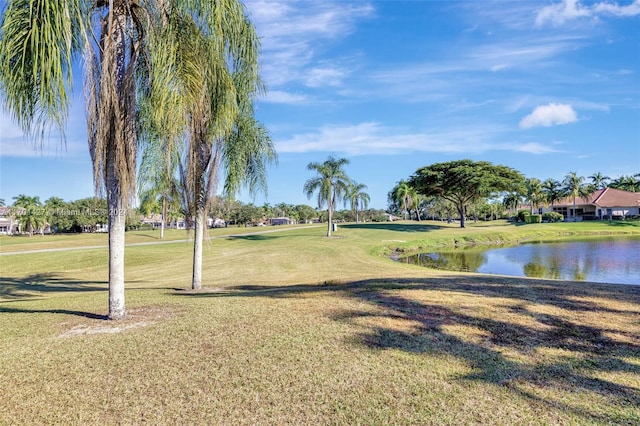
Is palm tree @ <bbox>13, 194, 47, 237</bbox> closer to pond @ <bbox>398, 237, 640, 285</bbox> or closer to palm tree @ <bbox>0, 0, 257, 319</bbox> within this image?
pond @ <bbox>398, 237, 640, 285</bbox>

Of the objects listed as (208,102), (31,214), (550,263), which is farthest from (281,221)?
(208,102)

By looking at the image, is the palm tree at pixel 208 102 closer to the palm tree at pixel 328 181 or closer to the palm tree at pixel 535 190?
the palm tree at pixel 328 181

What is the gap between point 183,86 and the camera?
6.08m

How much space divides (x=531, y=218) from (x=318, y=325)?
75.3 m

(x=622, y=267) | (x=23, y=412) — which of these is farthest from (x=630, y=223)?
(x=23, y=412)

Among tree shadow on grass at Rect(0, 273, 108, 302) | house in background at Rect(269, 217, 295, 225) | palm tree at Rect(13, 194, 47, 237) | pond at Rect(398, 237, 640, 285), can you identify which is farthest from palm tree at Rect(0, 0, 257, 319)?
house in background at Rect(269, 217, 295, 225)

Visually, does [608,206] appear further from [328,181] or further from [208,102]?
[208,102]

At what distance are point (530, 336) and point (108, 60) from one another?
8074 mm

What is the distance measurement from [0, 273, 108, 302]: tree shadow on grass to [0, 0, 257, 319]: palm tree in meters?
8.74

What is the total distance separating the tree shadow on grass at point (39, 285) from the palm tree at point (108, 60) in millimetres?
8741

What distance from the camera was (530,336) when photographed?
17.7 feet

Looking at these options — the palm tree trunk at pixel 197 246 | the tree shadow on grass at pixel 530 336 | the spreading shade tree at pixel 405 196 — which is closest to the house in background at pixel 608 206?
the spreading shade tree at pixel 405 196

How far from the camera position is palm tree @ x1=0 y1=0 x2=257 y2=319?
463cm

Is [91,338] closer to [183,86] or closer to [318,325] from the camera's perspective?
[318,325]
